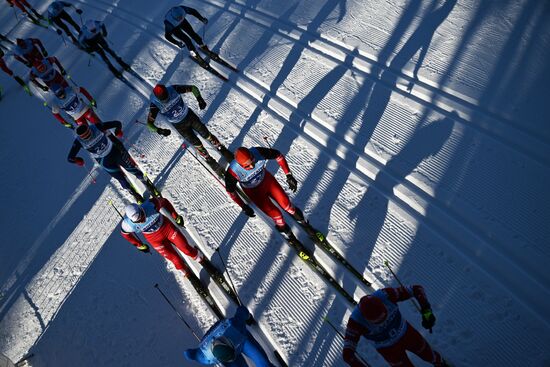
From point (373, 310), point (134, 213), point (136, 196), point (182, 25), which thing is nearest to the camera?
point (373, 310)

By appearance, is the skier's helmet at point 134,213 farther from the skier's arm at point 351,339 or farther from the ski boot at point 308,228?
the skier's arm at point 351,339

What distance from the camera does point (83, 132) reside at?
5.50m

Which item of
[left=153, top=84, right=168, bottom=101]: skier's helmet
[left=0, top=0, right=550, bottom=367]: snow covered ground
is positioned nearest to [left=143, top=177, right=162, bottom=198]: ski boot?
[left=0, top=0, right=550, bottom=367]: snow covered ground

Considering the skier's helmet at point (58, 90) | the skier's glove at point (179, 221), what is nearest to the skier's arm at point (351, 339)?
the skier's glove at point (179, 221)

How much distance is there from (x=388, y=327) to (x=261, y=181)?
2.24 meters

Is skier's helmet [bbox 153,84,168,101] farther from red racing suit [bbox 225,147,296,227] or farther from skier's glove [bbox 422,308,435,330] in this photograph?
skier's glove [bbox 422,308,435,330]

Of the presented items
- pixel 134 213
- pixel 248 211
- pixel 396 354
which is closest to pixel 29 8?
pixel 134 213

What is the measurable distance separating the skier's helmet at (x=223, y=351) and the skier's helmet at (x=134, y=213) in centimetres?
188

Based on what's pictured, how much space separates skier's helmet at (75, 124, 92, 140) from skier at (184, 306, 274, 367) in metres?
3.52

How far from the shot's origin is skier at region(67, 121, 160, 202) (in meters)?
5.60

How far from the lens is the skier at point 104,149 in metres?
5.60

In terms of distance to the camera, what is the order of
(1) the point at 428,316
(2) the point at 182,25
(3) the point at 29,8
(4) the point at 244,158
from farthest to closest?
1. (3) the point at 29,8
2. (2) the point at 182,25
3. (4) the point at 244,158
4. (1) the point at 428,316

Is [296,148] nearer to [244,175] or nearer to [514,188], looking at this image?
[244,175]

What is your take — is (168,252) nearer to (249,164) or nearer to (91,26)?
(249,164)
